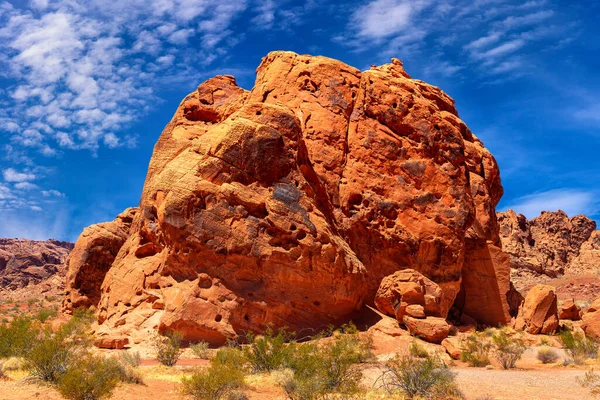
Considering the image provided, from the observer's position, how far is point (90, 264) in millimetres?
24938

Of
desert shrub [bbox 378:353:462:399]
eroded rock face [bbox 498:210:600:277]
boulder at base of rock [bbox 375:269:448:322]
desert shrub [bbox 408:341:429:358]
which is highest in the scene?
eroded rock face [bbox 498:210:600:277]

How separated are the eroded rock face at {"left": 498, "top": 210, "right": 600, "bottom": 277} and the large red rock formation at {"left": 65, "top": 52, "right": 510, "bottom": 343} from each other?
101ft

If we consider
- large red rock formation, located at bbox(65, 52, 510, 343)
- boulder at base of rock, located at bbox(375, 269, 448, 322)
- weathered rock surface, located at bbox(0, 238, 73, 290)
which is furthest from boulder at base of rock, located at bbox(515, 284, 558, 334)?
weathered rock surface, located at bbox(0, 238, 73, 290)

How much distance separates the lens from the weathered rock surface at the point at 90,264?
80.8 feet

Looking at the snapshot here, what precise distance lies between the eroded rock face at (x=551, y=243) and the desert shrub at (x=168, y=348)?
4393 centimetres

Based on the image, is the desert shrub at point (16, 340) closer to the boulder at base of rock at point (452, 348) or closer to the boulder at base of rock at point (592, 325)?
the boulder at base of rock at point (452, 348)

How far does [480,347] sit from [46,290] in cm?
4370

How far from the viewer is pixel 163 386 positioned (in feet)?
36.5

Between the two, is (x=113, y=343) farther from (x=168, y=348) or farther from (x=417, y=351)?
(x=417, y=351)

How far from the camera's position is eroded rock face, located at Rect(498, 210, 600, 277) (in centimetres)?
5397

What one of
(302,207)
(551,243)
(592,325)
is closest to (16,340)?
(302,207)

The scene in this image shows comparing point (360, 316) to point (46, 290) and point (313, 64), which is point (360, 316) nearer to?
point (313, 64)

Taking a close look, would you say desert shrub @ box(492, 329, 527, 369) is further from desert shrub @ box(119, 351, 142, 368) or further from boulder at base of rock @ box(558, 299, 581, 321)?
desert shrub @ box(119, 351, 142, 368)

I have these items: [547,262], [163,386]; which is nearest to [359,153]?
[163,386]
